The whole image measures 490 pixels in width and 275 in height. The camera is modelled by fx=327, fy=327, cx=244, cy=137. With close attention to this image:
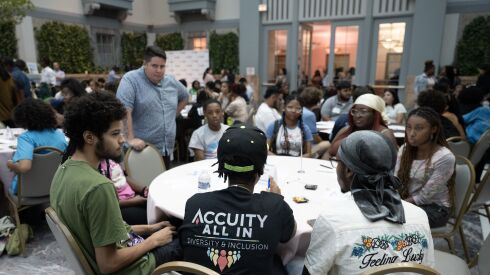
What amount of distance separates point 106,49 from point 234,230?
12842 mm

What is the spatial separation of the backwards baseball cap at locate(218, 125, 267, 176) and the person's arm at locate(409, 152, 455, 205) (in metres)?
1.31

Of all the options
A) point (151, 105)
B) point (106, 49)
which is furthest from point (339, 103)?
point (106, 49)

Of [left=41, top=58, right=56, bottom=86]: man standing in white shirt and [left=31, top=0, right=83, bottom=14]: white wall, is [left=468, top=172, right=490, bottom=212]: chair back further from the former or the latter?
[left=31, top=0, right=83, bottom=14]: white wall

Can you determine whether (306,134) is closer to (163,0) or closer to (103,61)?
(103,61)

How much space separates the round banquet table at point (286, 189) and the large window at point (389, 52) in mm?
7621

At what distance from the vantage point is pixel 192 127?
16.9 ft

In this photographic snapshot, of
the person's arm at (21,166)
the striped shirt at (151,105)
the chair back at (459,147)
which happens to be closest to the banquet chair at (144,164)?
the striped shirt at (151,105)

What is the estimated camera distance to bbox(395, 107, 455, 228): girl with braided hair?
2.03 meters

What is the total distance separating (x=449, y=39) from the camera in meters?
8.36

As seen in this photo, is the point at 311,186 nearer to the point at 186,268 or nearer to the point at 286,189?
the point at 286,189

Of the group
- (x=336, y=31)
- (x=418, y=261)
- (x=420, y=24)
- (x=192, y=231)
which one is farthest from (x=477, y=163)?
(x=336, y=31)

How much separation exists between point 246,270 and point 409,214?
63cm

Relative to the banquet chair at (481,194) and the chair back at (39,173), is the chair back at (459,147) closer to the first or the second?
the banquet chair at (481,194)

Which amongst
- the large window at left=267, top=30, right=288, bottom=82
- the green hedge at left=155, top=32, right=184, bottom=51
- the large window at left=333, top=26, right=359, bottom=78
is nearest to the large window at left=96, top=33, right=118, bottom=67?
the green hedge at left=155, top=32, right=184, bottom=51
